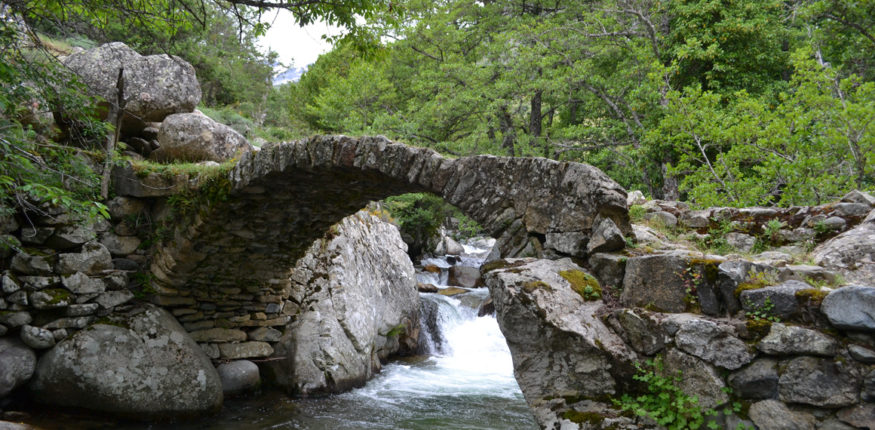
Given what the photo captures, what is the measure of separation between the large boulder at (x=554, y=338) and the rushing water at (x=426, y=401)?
3.14 m

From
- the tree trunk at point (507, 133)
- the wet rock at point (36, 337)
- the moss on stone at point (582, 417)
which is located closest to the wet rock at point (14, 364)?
the wet rock at point (36, 337)

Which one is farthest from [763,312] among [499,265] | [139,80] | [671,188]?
[139,80]

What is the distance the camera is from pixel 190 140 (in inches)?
280

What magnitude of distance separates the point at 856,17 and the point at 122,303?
14068 millimetres

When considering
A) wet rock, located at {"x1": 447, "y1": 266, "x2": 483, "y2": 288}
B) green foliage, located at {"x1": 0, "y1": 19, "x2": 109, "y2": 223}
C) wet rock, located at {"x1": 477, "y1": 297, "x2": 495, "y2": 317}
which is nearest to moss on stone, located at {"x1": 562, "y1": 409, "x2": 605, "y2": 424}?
green foliage, located at {"x1": 0, "y1": 19, "x2": 109, "y2": 223}

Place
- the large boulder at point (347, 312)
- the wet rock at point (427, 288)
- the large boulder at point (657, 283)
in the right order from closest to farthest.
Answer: the large boulder at point (657, 283) → the large boulder at point (347, 312) → the wet rock at point (427, 288)

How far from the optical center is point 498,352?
9680mm

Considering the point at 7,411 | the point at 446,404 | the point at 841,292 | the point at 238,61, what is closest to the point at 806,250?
the point at 841,292

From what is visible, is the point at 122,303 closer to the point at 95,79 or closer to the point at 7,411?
the point at 7,411

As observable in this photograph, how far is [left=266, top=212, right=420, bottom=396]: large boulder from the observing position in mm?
7258

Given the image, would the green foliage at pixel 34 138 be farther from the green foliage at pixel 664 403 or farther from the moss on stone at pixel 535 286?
the green foliage at pixel 664 403

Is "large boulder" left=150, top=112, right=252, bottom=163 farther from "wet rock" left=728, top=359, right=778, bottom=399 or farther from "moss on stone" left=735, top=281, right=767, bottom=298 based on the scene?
"wet rock" left=728, top=359, right=778, bottom=399

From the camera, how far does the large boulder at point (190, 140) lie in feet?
23.3

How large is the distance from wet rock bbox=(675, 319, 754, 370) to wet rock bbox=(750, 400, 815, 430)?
0.22 m
